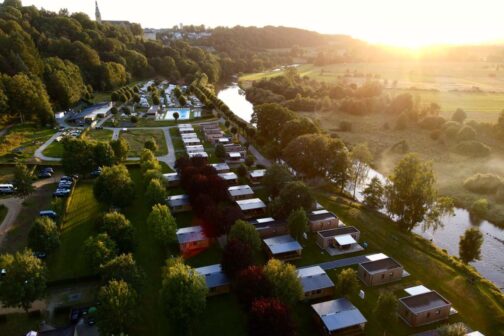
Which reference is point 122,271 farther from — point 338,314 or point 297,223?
point 297,223

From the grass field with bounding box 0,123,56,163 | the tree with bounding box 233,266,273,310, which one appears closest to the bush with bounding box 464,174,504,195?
the tree with bounding box 233,266,273,310

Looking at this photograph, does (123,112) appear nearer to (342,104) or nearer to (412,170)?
(342,104)

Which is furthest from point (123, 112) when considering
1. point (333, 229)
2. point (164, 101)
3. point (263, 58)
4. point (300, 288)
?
point (263, 58)

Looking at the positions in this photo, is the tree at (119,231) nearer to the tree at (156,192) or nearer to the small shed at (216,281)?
the small shed at (216,281)

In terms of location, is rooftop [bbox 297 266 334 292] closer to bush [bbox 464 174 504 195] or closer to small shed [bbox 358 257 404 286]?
small shed [bbox 358 257 404 286]

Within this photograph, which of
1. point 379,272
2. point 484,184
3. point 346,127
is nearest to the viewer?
point 379,272

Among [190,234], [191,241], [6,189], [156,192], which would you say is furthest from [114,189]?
[6,189]

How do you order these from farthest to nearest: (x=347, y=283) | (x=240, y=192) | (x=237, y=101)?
(x=237, y=101) → (x=240, y=192) → (x=347, y=283)
